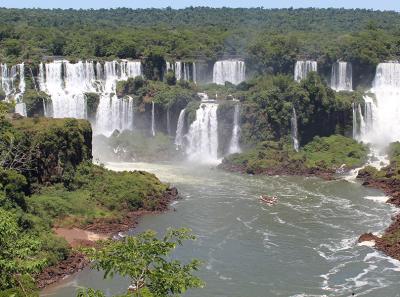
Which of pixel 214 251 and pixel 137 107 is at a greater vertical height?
pixel 137 107

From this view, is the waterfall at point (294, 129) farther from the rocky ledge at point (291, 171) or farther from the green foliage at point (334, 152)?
the rocky ledge at point (291, 171)

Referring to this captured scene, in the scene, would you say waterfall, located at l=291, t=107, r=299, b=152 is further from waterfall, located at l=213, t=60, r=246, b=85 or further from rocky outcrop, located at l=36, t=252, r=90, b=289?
rocky outcrop, located at l=36, t=252, r=90, b=289

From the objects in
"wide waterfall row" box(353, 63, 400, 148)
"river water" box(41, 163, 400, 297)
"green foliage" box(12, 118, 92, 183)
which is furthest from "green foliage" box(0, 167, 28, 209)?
"wide waterfall row" box(353, 63, 400, 148)

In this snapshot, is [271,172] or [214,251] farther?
[271,172]

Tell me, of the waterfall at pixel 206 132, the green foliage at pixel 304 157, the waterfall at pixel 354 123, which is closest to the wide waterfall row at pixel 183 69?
the waterfall at pixel 206 132

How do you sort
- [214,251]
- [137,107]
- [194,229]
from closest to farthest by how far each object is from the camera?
[214,251], [194,229], [137,107]

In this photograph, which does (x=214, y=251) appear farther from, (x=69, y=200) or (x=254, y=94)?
(x=254, y=94)

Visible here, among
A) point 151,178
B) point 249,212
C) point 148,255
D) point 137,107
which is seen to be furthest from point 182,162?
point 148,255
